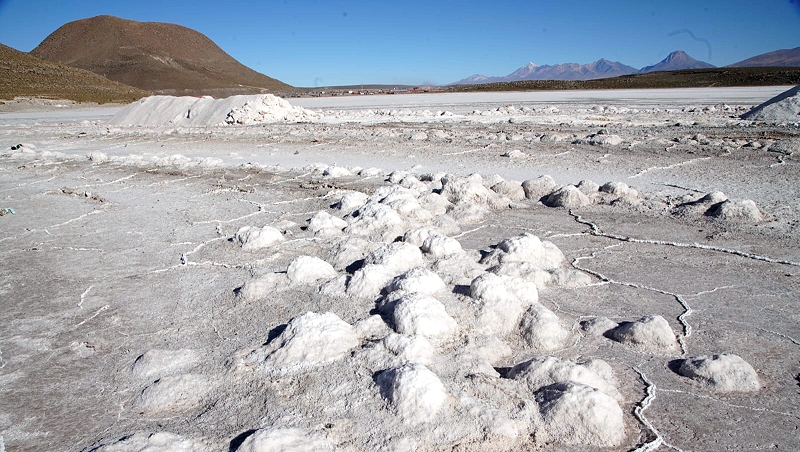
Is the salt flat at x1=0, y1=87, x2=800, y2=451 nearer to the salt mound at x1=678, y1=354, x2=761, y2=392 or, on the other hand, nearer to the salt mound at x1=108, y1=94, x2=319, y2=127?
the salt mound at x1=678, y1=354, x2=761, y2=392

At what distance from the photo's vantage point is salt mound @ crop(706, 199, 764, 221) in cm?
405

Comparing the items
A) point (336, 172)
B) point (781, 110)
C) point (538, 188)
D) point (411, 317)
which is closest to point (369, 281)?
point (411, 317)

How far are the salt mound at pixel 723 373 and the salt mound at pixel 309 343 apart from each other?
133 cm

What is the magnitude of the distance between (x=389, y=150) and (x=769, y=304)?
6.47m

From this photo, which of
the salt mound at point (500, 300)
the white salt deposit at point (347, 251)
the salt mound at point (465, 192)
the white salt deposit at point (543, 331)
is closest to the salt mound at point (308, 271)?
the white salt deposit at point (347, 251)

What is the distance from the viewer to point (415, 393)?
181 centimetres

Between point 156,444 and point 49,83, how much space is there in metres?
45.2

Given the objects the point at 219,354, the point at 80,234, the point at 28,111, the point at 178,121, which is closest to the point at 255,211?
the point at 80,234

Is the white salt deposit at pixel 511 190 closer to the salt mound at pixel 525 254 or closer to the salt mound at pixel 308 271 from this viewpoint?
the salt mound at pixel 525 254

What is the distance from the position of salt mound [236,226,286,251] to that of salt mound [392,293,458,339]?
1606 mm

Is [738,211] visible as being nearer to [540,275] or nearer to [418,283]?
[540,275]

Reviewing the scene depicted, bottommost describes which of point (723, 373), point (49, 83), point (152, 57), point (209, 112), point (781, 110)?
point (723, 373)

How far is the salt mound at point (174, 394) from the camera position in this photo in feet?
6.29

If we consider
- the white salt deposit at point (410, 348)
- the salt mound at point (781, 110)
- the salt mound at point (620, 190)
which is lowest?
the white salt deposit at point (410, 348)
